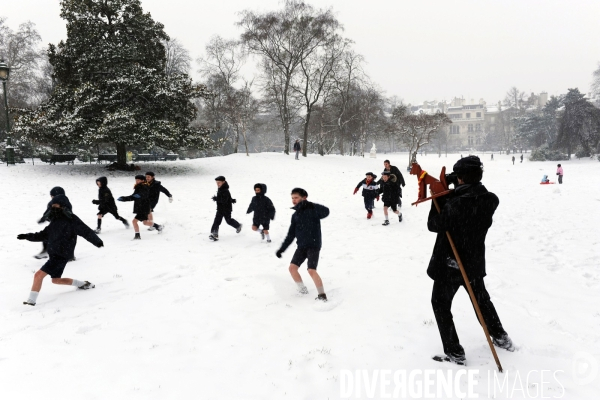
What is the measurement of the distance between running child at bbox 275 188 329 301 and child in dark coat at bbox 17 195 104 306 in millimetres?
3203

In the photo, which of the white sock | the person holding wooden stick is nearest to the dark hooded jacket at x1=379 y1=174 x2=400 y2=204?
the person holding wooden stick

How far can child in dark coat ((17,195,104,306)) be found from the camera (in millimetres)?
5055

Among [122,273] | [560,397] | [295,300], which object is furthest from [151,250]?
[560,397]

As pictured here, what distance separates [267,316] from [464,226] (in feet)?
9.39

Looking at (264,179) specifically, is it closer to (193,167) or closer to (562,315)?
(193,167)

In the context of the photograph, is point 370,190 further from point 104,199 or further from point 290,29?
point 290,29

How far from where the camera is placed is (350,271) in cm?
666

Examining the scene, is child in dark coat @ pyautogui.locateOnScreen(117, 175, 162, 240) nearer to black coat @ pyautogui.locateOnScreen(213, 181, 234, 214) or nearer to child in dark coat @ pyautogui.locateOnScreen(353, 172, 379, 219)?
black coat @ pyautogui.locateOnScreen(213, 181, 234, 214)

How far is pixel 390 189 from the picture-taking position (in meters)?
10.7

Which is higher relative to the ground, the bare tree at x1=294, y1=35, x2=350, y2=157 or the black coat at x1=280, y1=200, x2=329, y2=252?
the bare tree at x1=294, y1=35, x2=350, y2=157

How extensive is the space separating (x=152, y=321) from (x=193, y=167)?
21249mm

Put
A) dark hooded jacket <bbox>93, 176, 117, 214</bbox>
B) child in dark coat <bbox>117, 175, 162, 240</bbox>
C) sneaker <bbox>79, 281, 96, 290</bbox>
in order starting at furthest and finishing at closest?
1. dark hooded jacket <bbox>93, 176, 117, 214</bbox>
2. child in dark coat <bbox>117, 175, 162, 240</bbox>
3. sneaker <bbox>79, 281, 96, 290</bbox>

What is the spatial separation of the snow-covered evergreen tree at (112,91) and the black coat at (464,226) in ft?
62.3

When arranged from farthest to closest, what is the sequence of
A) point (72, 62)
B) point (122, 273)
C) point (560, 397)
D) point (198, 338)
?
point (72, 62)
point (122, 273)
point (198, 338)
point (560, 397)
